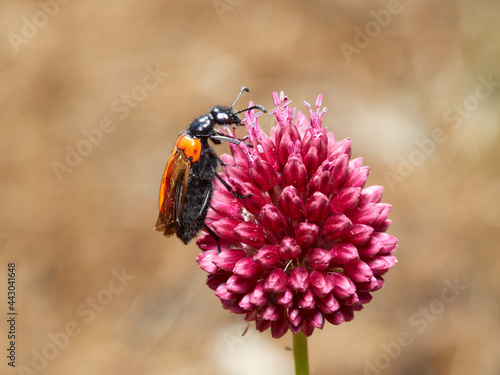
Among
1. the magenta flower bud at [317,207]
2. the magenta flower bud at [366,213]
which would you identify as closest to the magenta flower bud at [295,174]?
the magenta flower bud at [317,207]

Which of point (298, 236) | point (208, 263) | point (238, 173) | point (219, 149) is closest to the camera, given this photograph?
point (298, 236)

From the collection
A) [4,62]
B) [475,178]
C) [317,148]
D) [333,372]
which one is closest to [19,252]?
[4,62]

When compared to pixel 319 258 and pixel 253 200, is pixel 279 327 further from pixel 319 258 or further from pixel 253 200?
pixel 253 200

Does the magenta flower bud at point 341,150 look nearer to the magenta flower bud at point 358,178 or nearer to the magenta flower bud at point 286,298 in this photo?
the magenta flower bud at point 358,178

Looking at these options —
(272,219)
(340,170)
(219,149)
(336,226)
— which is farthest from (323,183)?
(219,149)

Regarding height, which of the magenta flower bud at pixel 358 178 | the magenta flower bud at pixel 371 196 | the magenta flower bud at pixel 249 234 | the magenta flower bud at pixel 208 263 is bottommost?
the magenta flower bud at pixel 208 263
